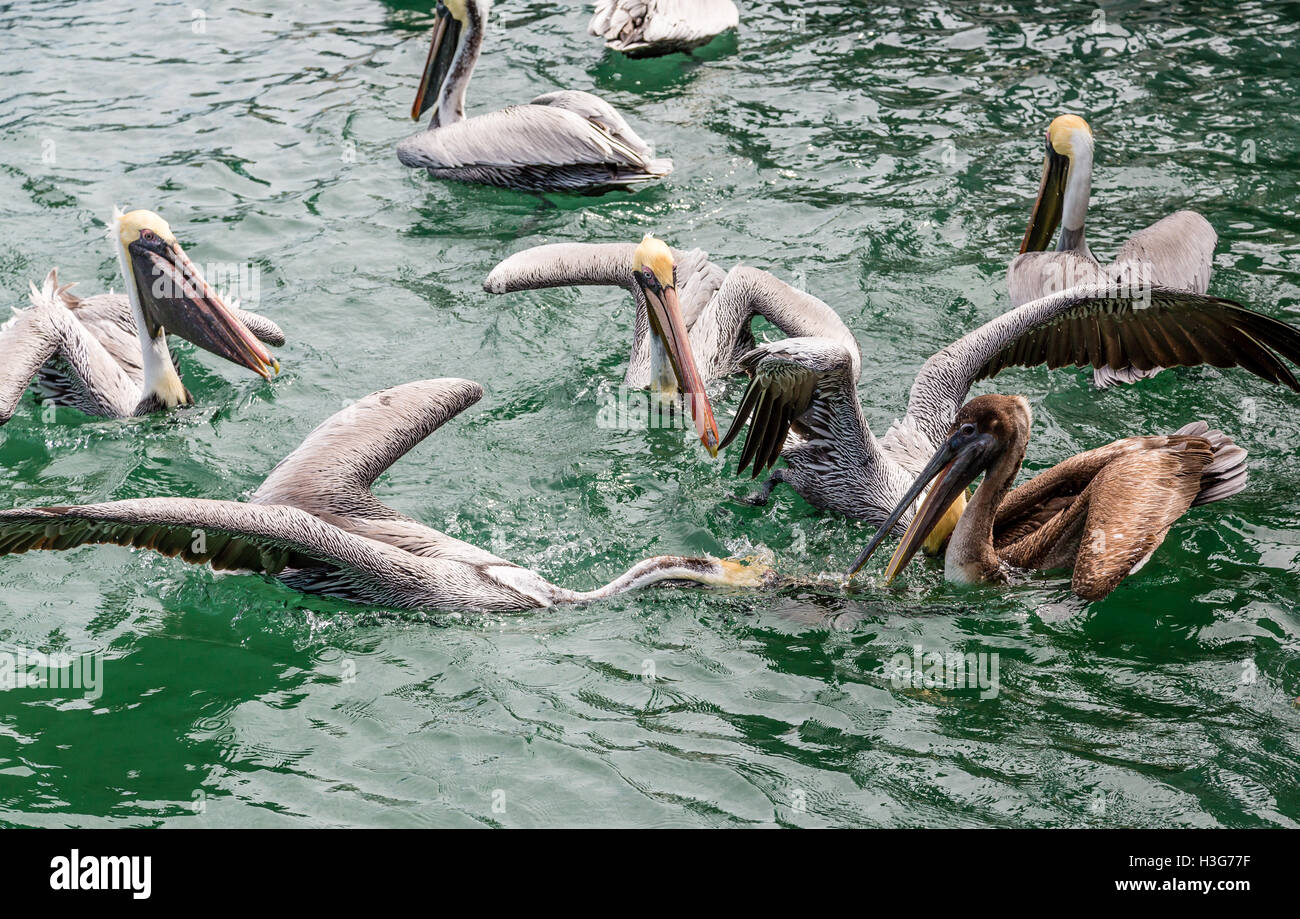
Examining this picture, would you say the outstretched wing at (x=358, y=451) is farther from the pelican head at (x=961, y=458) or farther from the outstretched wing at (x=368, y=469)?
the pelican head at (x=961, y=458)

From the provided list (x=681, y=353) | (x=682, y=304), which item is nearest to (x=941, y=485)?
(x=681, y=353)

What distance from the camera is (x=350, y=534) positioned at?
4605 mm

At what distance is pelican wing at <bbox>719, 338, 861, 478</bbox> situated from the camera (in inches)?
206

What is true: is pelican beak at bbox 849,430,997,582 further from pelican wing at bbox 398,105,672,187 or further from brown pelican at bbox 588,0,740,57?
brown pelican at bbox 588,0,740,57

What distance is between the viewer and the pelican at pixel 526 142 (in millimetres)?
7922

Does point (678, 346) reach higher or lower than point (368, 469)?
higher

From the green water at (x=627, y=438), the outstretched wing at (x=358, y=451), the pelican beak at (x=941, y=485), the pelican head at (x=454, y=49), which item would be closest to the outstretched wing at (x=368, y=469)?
the outstretched wing at (x=358, y=451)

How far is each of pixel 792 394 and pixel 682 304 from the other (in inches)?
55.2

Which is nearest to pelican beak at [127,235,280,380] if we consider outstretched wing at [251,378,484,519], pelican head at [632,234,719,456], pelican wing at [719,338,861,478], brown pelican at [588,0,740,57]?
outstretched wing at [251,378,484,519]

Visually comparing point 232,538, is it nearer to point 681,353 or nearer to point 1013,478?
point 681,353

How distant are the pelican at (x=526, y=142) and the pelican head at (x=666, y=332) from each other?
6.09 ft

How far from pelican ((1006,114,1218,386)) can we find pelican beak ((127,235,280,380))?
3714 millimetres

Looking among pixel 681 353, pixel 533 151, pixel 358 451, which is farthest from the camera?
pixel 533 151
